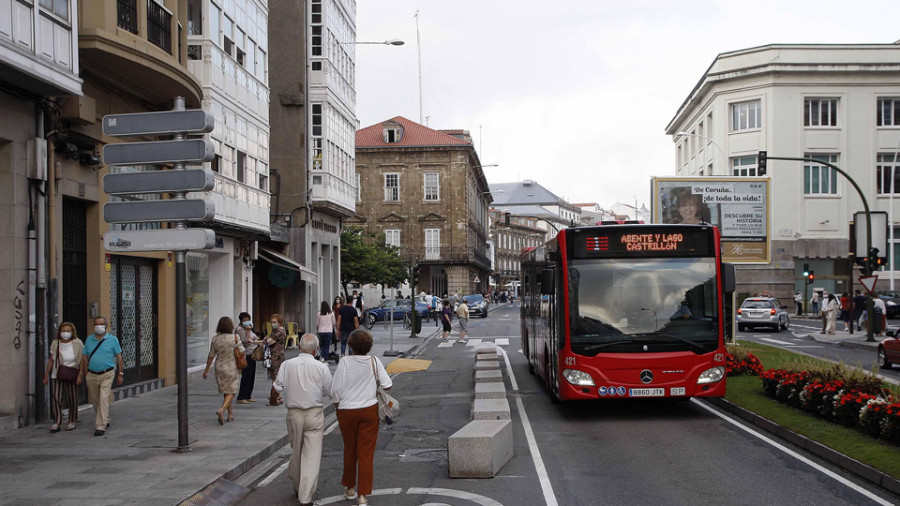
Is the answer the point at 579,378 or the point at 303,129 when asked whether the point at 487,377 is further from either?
the point at 303,129

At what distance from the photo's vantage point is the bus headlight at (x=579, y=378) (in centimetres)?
1286

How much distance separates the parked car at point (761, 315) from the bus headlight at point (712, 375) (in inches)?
1096

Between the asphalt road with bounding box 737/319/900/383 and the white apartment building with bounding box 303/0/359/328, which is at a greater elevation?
the white apartment building with bounding box 303/0/359/328

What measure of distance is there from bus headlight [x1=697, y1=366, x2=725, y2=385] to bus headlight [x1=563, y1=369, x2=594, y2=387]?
63.5 inches

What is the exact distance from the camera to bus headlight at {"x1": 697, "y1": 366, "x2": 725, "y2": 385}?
1285 cm

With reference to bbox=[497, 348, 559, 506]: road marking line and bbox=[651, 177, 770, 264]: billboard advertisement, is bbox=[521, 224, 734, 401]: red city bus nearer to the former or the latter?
bbox=[497, 348, 559, 506]: road marking line

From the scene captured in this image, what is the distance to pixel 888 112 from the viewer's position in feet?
182

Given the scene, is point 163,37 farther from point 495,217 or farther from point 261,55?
point 495,217

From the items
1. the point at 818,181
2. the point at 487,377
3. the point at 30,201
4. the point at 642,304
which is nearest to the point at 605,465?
the point at 642,304

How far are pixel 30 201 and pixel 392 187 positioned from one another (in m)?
67.3

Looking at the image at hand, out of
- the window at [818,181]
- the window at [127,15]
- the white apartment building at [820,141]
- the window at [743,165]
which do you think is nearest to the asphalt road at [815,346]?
the white apartment building at [820,141]

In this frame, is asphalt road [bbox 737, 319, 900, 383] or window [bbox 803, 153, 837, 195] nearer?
asphalt road [bbox 737, 319, 900, 383]

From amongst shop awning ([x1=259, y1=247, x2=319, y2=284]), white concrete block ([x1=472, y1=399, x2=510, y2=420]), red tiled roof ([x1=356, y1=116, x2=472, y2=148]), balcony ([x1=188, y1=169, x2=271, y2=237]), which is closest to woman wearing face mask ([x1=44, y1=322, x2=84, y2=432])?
white concrete block ([x1=472, y1=399, x2=510, y2=420])

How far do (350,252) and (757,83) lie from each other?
2829 centimetres
